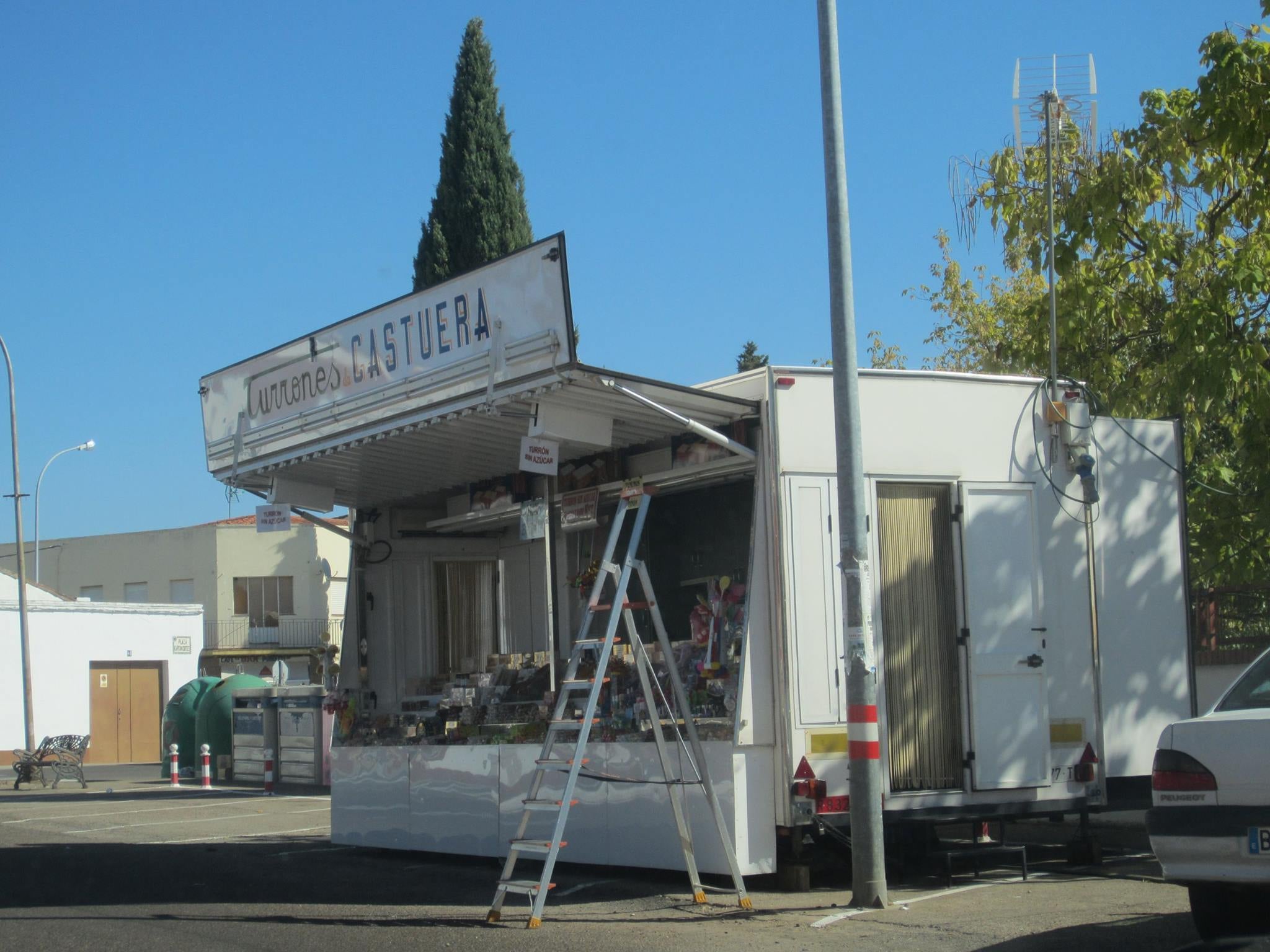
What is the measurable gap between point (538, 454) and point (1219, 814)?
4.75 m

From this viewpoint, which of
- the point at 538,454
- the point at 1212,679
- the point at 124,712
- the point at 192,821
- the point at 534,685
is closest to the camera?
the point at 538,454

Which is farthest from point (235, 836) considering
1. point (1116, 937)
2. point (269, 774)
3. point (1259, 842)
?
point (1259, 842)

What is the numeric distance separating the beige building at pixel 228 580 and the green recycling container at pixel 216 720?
90.9ft

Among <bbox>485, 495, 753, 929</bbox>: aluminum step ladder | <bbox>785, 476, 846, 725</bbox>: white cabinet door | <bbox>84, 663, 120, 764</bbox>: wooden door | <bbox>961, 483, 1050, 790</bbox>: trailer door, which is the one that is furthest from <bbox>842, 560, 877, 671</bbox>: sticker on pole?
<bbox>84, 663, 120, 764</bbox>: wooden door

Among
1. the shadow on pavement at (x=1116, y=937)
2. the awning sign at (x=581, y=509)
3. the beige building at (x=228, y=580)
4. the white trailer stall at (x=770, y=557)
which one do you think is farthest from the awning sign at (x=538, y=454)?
the beige building at (x=228, y=580)

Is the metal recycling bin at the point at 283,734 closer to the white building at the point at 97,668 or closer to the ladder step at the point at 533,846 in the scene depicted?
Result: the white building at the point at 97,668

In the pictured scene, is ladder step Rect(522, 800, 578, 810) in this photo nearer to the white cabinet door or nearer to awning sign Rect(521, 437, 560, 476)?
the white cabinet door

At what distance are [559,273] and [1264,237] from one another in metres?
8.53

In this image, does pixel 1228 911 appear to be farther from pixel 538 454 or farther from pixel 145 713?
pixel 145 713

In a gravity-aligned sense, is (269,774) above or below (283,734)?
below

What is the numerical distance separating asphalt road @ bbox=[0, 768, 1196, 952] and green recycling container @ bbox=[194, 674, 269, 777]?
11698 mm

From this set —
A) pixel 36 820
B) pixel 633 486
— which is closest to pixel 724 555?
pixel 633 486

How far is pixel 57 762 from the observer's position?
78.9 ft

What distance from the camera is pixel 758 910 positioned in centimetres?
813
